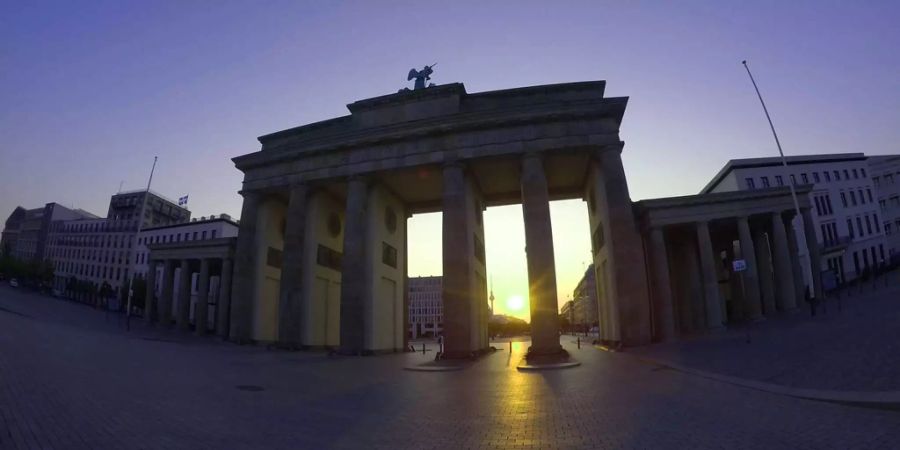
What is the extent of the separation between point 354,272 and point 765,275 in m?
34.4

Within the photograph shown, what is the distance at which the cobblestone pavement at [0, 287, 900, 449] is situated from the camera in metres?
6.97

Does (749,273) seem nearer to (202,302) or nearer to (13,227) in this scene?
(202,302)

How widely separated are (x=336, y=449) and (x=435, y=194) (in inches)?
1328

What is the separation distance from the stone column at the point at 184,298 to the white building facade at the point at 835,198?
237 feet

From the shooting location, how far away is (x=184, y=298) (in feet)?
163

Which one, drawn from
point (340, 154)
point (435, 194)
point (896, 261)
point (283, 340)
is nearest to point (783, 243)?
point (896, 261)

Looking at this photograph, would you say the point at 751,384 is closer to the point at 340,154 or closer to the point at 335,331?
the point at 340,154

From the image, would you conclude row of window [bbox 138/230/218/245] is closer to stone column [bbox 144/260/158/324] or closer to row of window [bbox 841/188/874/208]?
stone column [bbox 144/260/158/324]

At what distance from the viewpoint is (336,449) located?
6.92 m

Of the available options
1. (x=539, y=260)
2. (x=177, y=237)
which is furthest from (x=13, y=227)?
(x=539, y=260)

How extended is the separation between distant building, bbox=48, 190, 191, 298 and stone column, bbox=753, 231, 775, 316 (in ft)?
379

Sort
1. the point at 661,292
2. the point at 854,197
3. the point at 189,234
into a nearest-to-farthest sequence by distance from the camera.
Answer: the point at 661,292, the point at 854,197, the point at 189,234

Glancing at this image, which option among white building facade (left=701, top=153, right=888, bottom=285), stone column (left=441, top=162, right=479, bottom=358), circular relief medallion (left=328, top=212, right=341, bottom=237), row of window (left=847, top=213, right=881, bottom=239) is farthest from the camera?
row of window (left=847, top=213, right=881, bottom=239)

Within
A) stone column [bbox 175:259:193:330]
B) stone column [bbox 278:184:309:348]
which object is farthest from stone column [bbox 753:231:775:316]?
stone column [bbox 175:259:193:330]
